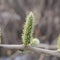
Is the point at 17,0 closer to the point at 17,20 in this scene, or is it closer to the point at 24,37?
the point at 17,20

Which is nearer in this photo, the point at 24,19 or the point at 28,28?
the point at 28,28

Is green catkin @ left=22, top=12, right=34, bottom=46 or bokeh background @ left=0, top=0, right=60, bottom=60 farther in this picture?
bokeh background @ left=0, top=0, right=60, bottom=60

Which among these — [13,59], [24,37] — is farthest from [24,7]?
[24,37]

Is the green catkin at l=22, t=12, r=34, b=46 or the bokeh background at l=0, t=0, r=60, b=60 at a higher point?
the bokeh background at l=0, t=0, r=60, b=60

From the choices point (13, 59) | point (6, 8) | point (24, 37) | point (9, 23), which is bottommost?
point (13, 59)

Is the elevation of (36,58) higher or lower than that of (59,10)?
lower

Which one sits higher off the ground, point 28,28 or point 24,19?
point 24,19

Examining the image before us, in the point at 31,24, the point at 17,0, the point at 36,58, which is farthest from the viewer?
the point at 17,0

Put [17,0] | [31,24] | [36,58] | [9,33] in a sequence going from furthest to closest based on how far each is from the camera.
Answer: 1. [17,0]
2. [9,33]
3. [36,58]
4. [31,24]

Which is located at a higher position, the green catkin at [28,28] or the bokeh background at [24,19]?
the bokeh background at [24,19]

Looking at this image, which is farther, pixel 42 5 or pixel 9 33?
pixel 42 5

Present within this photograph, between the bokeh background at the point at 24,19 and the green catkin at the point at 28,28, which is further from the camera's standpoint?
the bokeh background at the point at 24,19
